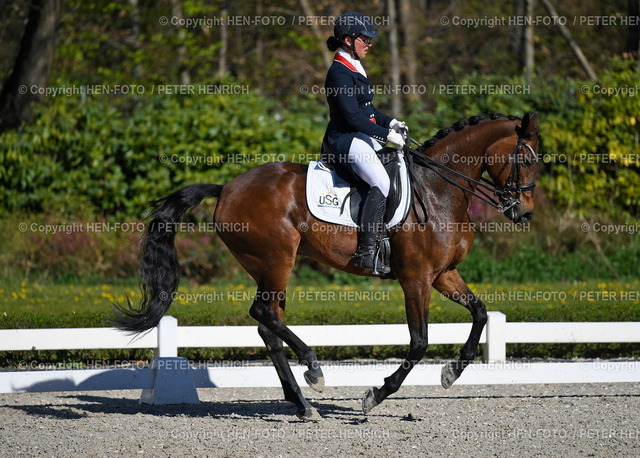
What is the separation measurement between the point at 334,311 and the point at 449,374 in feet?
9.00

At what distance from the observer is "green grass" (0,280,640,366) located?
8.80 meters

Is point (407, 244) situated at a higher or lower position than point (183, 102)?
lower

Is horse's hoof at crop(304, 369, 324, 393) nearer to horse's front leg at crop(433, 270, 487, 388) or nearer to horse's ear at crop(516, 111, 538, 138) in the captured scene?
horse's front leg at crop(433, 270, 487, 388)

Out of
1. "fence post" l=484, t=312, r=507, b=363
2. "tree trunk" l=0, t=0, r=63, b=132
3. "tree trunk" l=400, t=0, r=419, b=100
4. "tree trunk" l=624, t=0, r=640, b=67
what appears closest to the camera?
"fence post" l=484, t=312, r=507, b=363

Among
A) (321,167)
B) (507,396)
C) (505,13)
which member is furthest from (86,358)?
(505,13)

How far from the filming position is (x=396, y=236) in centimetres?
652

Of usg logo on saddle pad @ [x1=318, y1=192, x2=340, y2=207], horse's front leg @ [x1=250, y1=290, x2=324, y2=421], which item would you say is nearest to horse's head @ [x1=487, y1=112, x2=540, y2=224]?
usg logo on saddle pad @ [x1=318, y1=192, x2=340, y2=207]

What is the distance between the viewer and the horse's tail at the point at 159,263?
6.67 metres

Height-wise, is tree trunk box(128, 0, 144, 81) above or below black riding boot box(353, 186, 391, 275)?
above

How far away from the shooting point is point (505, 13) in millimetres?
24703

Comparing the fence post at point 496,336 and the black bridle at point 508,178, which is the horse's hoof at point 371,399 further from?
the fence post at point 496,336

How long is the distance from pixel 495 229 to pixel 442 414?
7.03 metres

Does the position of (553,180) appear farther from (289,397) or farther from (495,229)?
(289,397)

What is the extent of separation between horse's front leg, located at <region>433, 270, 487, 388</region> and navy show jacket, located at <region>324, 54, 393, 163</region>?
1.25m
